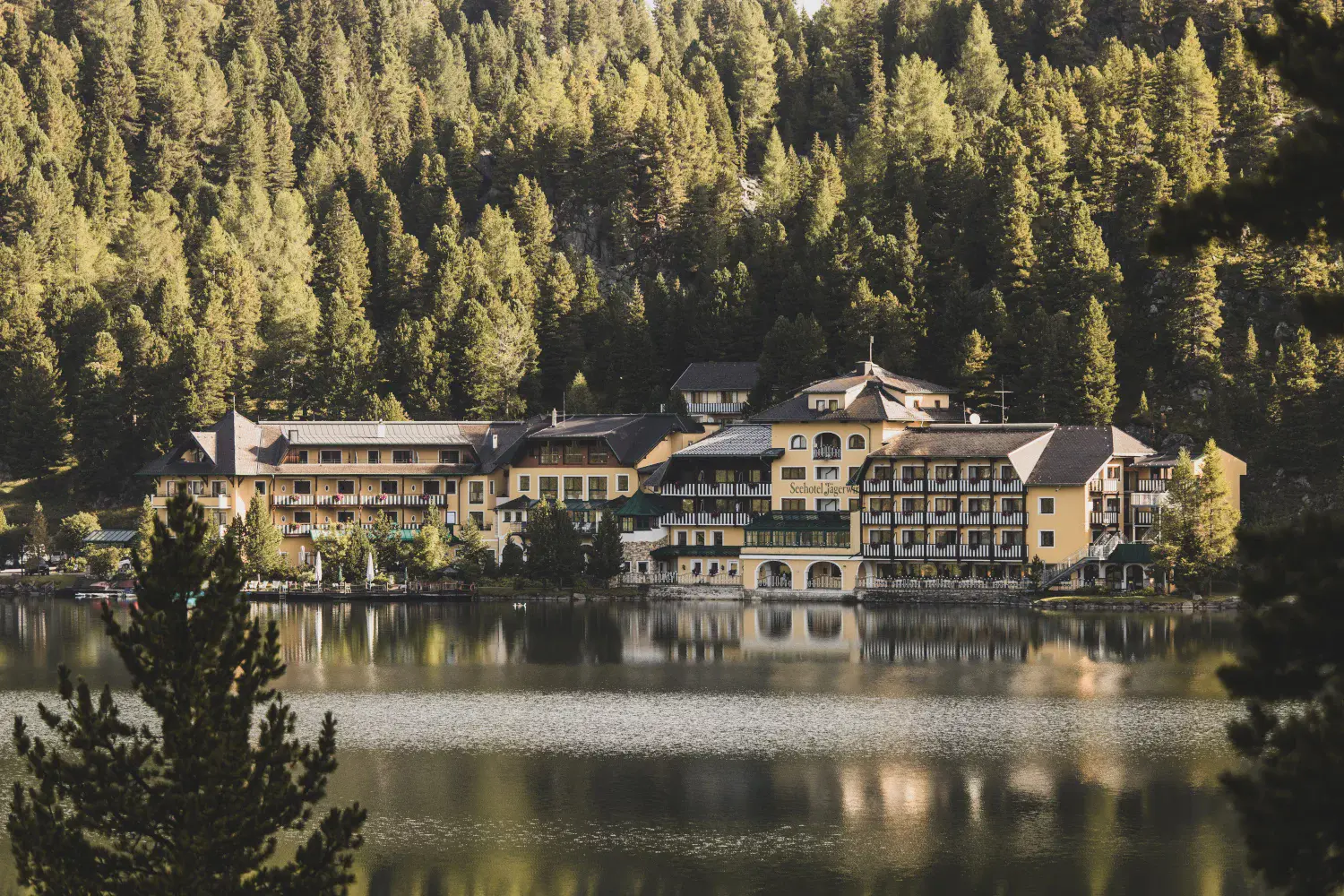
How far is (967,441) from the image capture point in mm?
92438

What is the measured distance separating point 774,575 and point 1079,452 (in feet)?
55.7

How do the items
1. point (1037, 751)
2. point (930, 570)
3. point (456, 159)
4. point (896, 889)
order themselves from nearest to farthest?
point (896, 889) < point (1037, 751) < point (930, 570) < point (456, 159)

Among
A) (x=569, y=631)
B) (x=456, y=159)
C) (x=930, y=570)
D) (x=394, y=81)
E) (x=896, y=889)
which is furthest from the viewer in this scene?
(x=394, y=81)

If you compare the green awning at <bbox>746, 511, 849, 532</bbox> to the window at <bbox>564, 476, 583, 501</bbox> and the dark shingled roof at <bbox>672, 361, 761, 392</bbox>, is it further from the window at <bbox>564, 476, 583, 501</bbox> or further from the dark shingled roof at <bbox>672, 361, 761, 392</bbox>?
the dark shingled roof at <bbox>672, 361, 761, 392</bbox>

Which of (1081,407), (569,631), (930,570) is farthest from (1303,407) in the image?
(569,631)

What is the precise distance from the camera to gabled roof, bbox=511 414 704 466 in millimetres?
104625

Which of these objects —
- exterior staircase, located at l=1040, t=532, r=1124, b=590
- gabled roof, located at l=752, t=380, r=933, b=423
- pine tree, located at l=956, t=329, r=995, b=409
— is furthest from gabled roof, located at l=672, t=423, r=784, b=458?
exterior staircase, located at l=1040, t=532, r=1124, b=590

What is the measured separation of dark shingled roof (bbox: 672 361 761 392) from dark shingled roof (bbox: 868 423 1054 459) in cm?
2149

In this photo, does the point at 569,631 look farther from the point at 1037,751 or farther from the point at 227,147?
the point at 227,147

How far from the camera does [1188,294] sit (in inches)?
4050

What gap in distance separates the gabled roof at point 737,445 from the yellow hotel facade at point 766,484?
0.13 meters

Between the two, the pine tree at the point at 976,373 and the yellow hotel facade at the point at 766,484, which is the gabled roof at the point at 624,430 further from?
the pine tree at the point at 976,373

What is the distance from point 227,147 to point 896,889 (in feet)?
476

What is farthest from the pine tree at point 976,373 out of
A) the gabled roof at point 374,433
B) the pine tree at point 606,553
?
the gabled roof at point 374,433
